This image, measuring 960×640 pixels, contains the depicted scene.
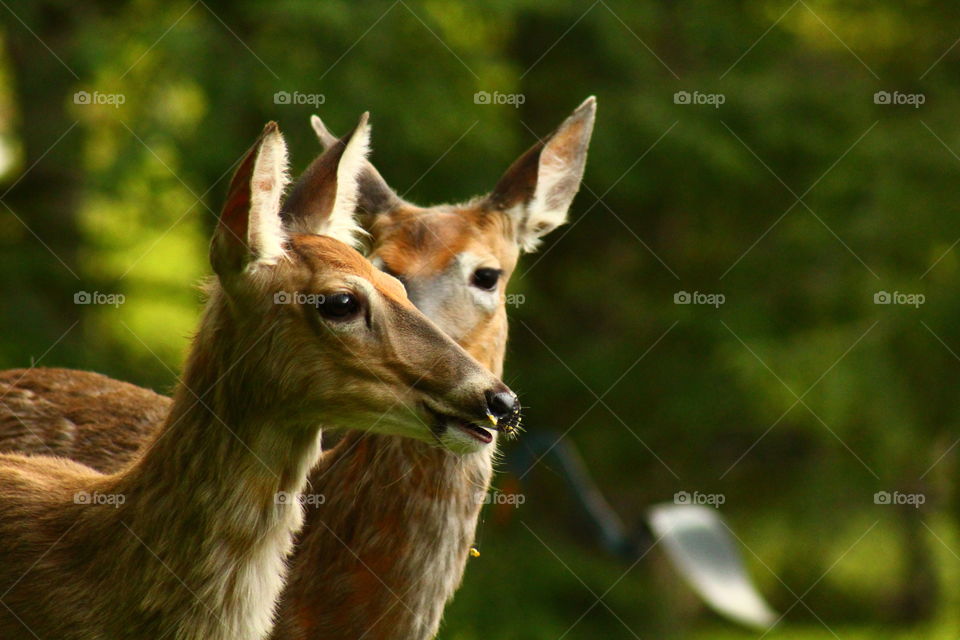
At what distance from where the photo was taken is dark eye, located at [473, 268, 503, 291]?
18.2 feet

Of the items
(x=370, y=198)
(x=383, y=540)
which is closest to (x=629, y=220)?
(x=370, y=198)

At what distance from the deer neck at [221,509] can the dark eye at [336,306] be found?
0.24 m

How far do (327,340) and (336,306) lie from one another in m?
0.10

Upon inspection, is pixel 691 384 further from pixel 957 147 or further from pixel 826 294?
pixel 957 147

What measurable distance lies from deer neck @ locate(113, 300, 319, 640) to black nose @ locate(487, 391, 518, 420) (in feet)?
2.04

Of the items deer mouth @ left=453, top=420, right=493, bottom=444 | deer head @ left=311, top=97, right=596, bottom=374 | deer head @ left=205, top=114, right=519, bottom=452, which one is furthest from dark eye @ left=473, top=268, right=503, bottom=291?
deer mouth @ left=453, top=420, right=493, bottom=444

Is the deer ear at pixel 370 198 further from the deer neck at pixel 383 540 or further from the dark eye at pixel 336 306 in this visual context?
the dark eye at pixel 336 306

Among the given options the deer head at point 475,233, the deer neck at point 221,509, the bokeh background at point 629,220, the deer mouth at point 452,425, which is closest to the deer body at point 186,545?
the deer neck at point 221,509

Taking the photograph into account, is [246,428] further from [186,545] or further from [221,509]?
[186,545]

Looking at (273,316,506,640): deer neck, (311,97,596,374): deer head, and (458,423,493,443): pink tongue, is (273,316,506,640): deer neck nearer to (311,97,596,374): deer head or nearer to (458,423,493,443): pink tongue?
(311,97,596,374): deer head

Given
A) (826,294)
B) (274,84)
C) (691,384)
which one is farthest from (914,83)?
(274,84)

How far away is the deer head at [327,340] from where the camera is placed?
4.04 meters

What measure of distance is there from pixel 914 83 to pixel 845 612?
6.89 metres

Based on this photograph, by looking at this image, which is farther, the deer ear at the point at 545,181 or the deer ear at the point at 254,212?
the deer ear at the point at 545,181
